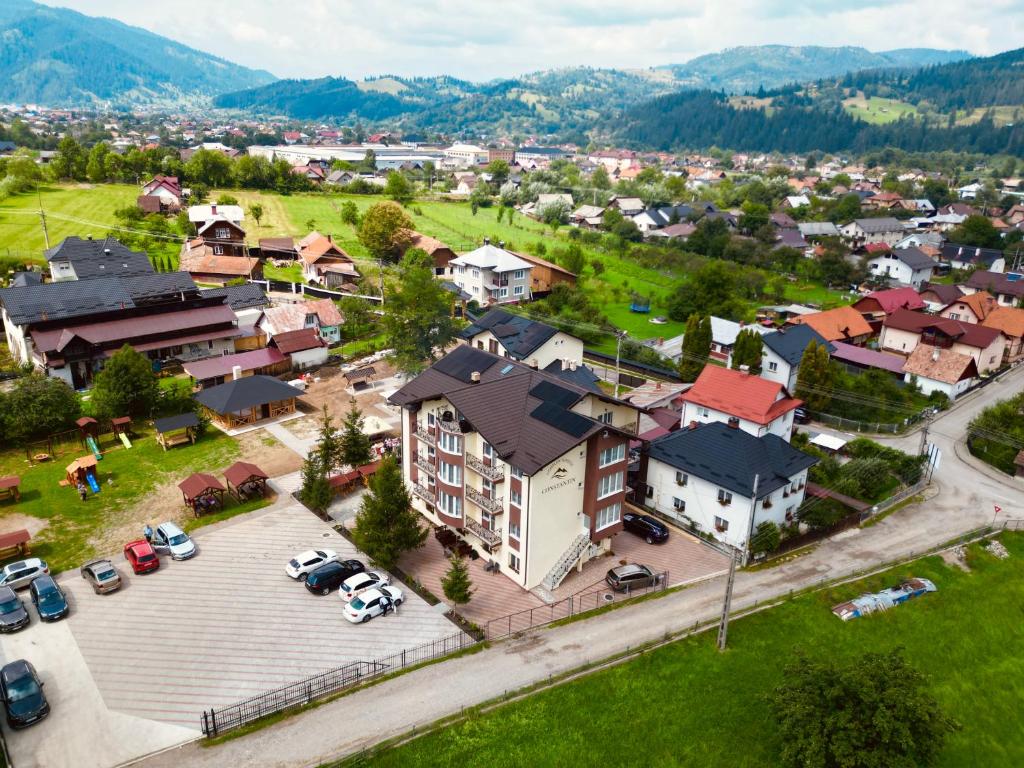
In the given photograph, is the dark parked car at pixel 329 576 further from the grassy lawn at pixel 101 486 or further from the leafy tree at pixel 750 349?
the leafy tree at pixel 750 349

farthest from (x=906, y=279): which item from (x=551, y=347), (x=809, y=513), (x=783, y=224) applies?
(x=809, y=513)

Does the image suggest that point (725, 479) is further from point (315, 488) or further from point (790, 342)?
point (790, 342)

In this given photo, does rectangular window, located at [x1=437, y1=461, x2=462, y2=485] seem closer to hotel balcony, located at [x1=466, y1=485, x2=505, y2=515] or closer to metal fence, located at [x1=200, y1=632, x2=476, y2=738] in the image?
hotel balcony, located at [x1=466, y1=485, x2=505, y2=515]

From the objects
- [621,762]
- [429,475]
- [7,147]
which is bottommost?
[621,762]

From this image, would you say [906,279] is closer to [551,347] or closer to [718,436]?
[551,347]

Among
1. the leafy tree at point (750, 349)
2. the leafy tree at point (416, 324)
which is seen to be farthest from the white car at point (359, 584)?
the leafy tree at point (750, 349)

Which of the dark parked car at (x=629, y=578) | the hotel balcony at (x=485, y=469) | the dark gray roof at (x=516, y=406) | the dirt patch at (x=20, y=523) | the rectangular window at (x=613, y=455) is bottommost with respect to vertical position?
the dark parked car at (x=629, y=578)
